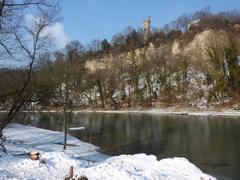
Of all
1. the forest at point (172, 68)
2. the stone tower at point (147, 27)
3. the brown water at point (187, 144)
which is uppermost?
the stone tower at point (147, 27)

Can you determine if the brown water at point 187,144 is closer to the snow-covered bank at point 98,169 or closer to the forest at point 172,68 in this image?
the snow-covered bank at point 98,169

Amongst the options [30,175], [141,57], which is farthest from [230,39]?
[30,175]

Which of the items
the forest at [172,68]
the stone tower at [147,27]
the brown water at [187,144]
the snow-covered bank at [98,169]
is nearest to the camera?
the snow-covered bank at [98,169]

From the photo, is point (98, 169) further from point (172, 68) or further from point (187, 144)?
point (172, 68)

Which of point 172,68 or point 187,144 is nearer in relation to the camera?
point 187,144

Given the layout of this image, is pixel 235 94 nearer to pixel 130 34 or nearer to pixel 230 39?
pixel 230 39

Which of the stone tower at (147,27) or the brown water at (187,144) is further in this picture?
the stone tower at (147,27)

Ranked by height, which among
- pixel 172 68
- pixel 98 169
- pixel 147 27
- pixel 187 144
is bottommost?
pixel 187 144

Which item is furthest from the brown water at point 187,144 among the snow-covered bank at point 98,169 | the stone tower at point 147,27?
the stone tower at point 147,27

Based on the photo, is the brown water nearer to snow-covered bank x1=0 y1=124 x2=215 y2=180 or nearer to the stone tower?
snow-covered bank x1=0 y1=124 x2=215 y2=180

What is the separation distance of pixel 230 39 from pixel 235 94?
710 inches

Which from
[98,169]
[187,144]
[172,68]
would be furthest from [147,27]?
[98,169]

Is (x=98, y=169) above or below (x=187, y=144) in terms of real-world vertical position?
above

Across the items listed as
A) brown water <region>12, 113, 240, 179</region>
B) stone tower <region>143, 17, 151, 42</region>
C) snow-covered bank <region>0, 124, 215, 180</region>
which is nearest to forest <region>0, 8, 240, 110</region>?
stone tower <region>143, 17, 151, 42</region>
